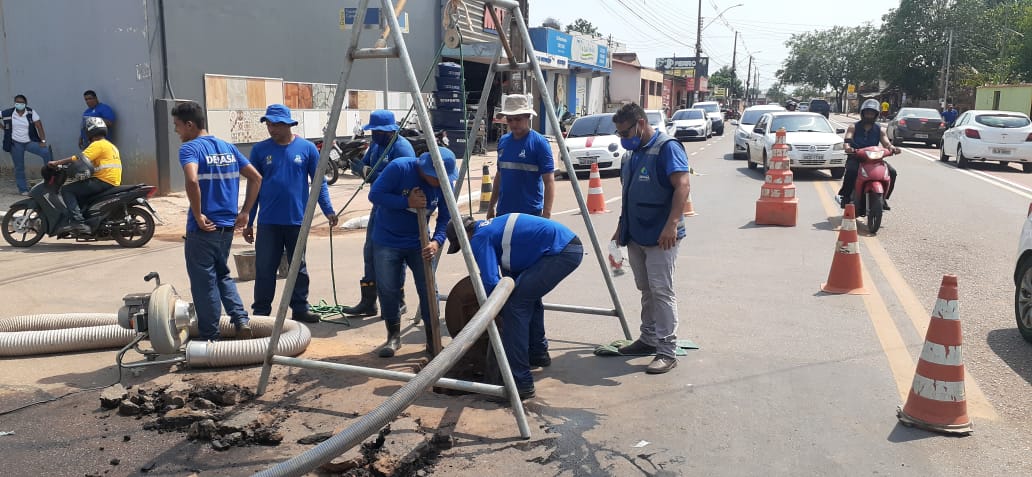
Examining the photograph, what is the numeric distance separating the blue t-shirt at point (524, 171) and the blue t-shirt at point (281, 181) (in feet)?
4.77

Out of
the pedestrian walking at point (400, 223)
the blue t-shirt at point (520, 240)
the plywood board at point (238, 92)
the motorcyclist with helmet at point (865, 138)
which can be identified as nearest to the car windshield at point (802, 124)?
the motorcyclist with helmet at point (865, 138)

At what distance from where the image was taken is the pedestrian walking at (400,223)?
17.0 ft

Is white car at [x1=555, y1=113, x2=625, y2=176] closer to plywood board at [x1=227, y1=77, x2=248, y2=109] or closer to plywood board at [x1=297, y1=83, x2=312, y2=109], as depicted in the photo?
plywood board at [x1=297, y1=83, x2=312, y2=109]

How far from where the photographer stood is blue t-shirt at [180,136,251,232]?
537cm

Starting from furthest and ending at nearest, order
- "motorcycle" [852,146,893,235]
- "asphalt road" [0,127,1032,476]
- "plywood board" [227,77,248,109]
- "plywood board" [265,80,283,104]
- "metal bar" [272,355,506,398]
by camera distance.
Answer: "plywood board" [265,80,283,104] → "plywood board" [227,77,248,109] → "motorcycle" [852,146,893,235] → "metal bar" [272,355,506,398] → "asphalt road" [0,127,1032,476]

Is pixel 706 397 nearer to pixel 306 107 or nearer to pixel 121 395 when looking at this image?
pixel 121 395

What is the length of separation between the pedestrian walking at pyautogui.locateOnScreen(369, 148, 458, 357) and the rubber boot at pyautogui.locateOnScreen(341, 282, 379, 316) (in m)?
1.03

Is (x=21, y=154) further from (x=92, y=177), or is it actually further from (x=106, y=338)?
(x=106, y=338)

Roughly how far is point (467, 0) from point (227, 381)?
3.27 meters

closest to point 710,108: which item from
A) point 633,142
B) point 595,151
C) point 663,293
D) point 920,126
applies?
point 920,126

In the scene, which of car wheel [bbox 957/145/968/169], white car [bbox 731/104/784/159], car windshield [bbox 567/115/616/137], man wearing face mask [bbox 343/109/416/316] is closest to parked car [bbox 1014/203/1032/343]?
man wearing face mask [bbox 343/109/416/316]

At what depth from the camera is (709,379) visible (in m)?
4.96

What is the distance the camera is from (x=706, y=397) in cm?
465

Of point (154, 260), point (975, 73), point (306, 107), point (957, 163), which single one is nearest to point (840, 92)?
point (975, 73)
